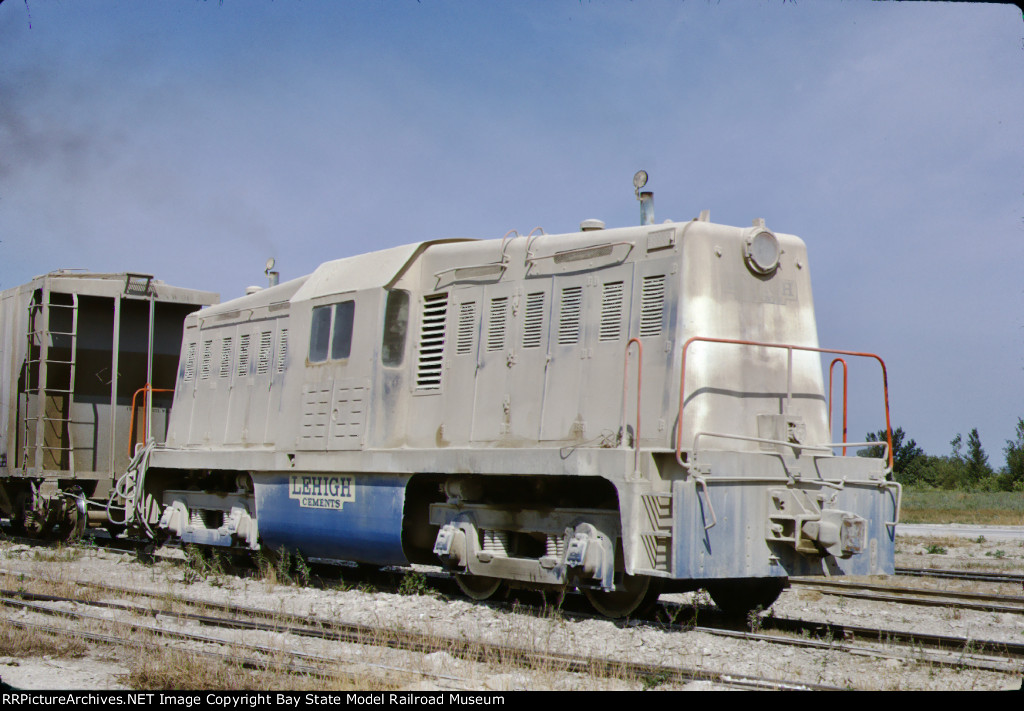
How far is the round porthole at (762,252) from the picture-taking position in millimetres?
9031

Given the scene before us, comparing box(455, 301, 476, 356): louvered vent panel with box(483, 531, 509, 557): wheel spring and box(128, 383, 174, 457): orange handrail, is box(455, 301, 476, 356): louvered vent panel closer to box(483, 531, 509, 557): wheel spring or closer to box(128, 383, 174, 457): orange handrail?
box(483, 531, 509, 557): wheel spring

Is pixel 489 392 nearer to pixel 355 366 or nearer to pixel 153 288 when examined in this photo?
pixel 355 366

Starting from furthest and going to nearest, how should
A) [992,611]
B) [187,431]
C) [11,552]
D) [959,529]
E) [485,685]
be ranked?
1. [959,529]
2. [11,552]
3. [187,431]
4. [992,611]
5. [485,685]

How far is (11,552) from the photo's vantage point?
15.3 metres

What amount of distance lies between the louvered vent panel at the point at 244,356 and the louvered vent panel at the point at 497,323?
440 cm

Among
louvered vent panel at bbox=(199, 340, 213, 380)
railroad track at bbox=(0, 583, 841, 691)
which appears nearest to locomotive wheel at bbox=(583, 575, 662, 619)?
railroad track at bbox=(0, 583, 841, 691)

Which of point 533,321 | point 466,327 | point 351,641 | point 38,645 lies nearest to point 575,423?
point 533,321

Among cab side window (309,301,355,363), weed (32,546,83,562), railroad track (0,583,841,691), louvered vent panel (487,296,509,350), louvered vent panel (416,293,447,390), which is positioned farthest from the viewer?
weed (32,546,83,562)

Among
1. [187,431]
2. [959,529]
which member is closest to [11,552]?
[187,431]

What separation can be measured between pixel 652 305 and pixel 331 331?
4016 mm

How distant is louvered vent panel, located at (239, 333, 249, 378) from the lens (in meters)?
13.2

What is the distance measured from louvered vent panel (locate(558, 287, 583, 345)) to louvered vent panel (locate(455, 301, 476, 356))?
1.09 m

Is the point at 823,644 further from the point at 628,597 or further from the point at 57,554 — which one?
the point at 57,554

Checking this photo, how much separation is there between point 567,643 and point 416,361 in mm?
3787
